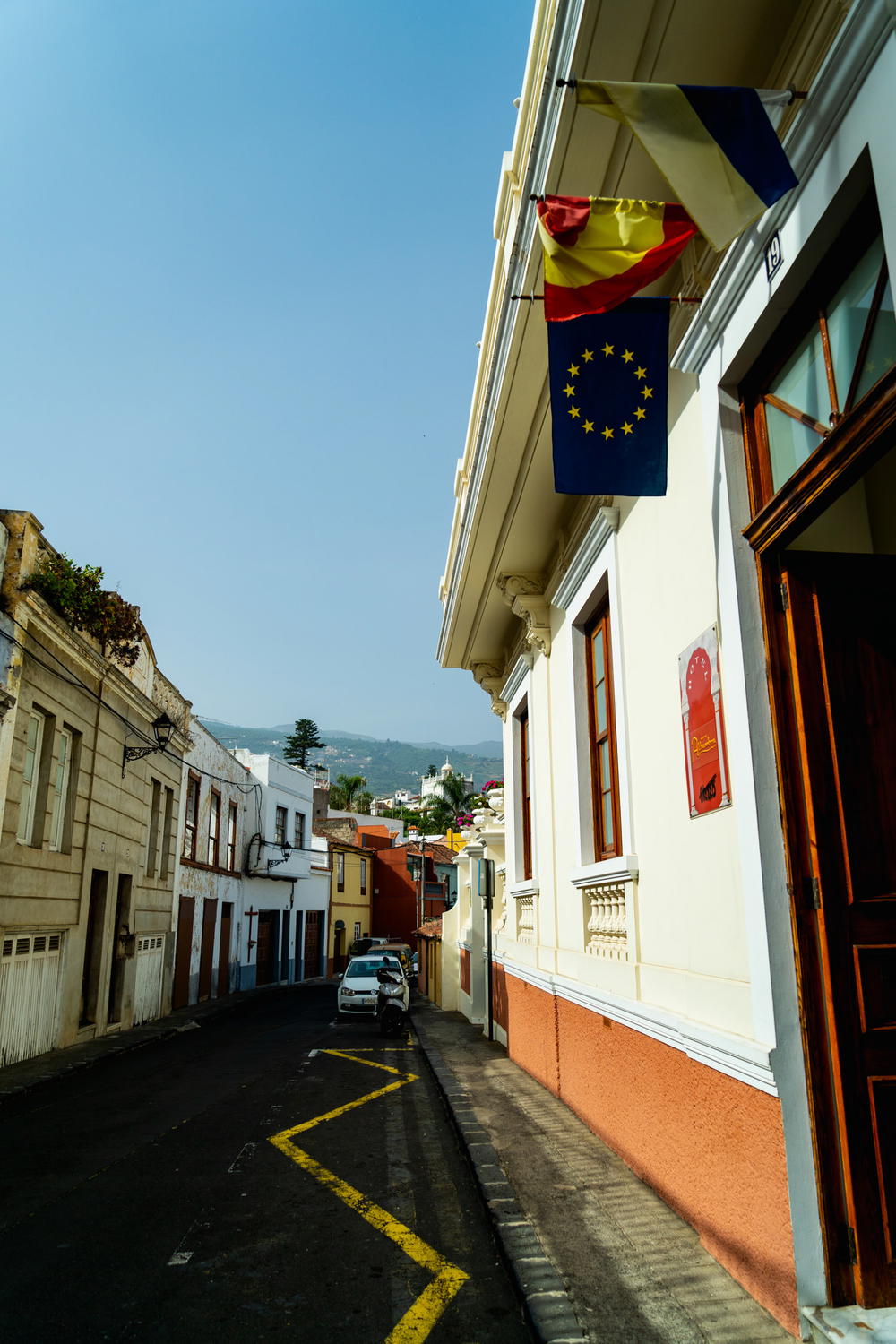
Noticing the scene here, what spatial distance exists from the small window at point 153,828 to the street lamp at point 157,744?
4.48 feet

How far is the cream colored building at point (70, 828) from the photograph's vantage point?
1181cm

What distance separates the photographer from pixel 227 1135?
7.65 meters

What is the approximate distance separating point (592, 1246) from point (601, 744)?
145 inches

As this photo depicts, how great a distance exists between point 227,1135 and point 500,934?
4.94 metres

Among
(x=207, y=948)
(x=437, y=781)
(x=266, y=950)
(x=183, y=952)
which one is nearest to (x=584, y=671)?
(x=183, y=952)

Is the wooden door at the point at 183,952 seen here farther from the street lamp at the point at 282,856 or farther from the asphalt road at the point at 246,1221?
the asphalt road at the point at 246,1221

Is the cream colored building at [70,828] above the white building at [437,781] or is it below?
below

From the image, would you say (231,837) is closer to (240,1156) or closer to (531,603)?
(531,603)

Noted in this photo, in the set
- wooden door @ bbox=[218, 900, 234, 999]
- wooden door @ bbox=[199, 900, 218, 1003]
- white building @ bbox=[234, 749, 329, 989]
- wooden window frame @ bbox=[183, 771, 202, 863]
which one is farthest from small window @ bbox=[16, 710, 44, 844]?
white building @ bbox=[234, 749, 329, 989]

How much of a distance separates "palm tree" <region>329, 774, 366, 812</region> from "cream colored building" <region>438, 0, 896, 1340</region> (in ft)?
259

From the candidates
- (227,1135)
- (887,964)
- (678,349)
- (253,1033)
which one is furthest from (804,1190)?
(253,1033)

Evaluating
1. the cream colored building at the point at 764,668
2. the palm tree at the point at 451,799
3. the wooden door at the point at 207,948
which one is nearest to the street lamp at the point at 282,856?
the wooden door at the point at 207,948

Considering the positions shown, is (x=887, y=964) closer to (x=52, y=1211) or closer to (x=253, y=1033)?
(x=52, y=1211)

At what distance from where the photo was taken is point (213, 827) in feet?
88.4
